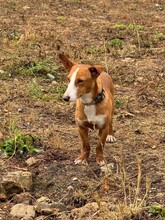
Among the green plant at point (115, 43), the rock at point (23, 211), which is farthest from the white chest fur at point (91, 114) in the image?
the green plant at point (115, 43)

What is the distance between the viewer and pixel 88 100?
513cm

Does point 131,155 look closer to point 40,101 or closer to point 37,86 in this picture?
point 40,101

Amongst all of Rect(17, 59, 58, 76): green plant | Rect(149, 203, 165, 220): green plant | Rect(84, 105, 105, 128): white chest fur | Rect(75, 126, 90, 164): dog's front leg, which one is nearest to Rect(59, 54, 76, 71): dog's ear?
Rect(84, 105, 105, 128): white chest fur

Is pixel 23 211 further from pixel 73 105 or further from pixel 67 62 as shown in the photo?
pixel 73 105

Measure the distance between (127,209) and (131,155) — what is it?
1477 mm

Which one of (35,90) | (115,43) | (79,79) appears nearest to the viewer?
(79,79)

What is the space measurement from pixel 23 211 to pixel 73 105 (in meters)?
2.93

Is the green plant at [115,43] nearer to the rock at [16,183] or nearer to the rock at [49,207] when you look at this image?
the rock at [16,183]

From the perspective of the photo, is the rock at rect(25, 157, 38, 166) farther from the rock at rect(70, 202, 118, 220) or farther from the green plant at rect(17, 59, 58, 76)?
the green plant at rect(17, 59, 58, 76)

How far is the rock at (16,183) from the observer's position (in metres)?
4.69

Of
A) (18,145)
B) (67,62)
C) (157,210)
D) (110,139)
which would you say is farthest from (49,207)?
(110,139)

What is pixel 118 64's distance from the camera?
8820 mm

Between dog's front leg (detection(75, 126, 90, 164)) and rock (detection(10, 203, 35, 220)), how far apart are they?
3.57 feet

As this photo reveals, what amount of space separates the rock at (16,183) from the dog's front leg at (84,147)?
0.71 metres
